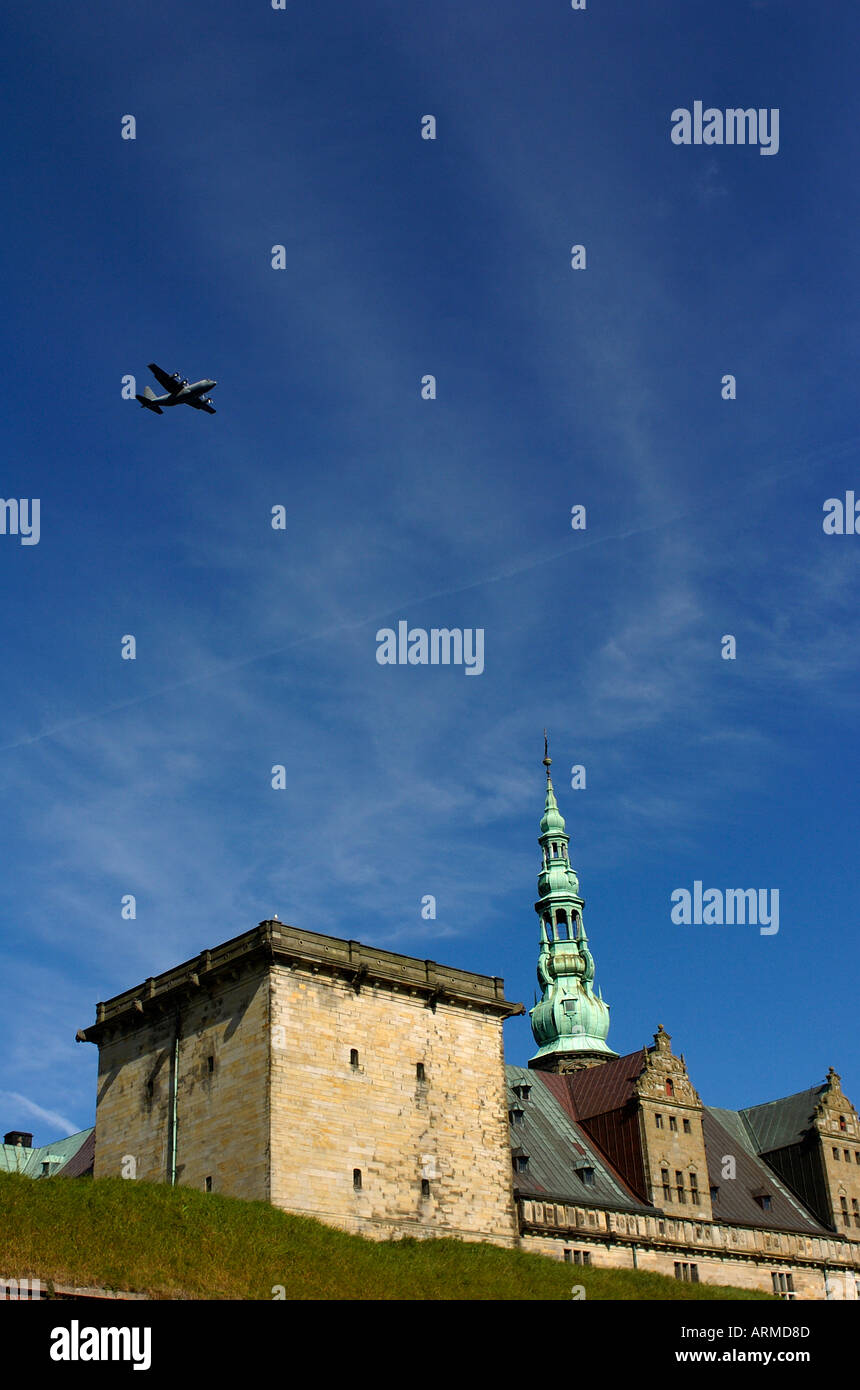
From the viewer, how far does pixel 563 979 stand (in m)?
97.7

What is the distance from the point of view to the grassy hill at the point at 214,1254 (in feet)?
116

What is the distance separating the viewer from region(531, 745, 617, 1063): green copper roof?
9562 centimetres

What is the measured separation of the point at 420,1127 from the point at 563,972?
4600 centimetres

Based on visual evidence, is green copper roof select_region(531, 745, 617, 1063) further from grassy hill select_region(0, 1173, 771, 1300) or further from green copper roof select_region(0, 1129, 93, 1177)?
grassy hill select_region(0, 1173, 771, 1300)

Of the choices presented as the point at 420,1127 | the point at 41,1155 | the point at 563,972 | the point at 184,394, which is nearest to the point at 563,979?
the point at 563,972

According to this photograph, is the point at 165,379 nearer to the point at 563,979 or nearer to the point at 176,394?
the point at 176,394

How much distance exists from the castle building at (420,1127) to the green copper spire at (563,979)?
19426 mm

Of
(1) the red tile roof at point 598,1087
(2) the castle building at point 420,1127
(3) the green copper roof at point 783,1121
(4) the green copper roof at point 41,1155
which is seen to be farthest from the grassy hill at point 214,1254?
(4) the green copper roof at point 41,1155

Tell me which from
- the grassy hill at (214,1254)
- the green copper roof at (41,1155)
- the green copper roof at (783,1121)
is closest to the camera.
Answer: the grassy hill at (214,1254)

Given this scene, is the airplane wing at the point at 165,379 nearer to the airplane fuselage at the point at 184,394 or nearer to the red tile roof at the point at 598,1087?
the airplane fuselage at the point at 184,394

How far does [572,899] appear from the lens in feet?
318

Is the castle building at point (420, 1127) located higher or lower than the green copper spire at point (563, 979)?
lower
